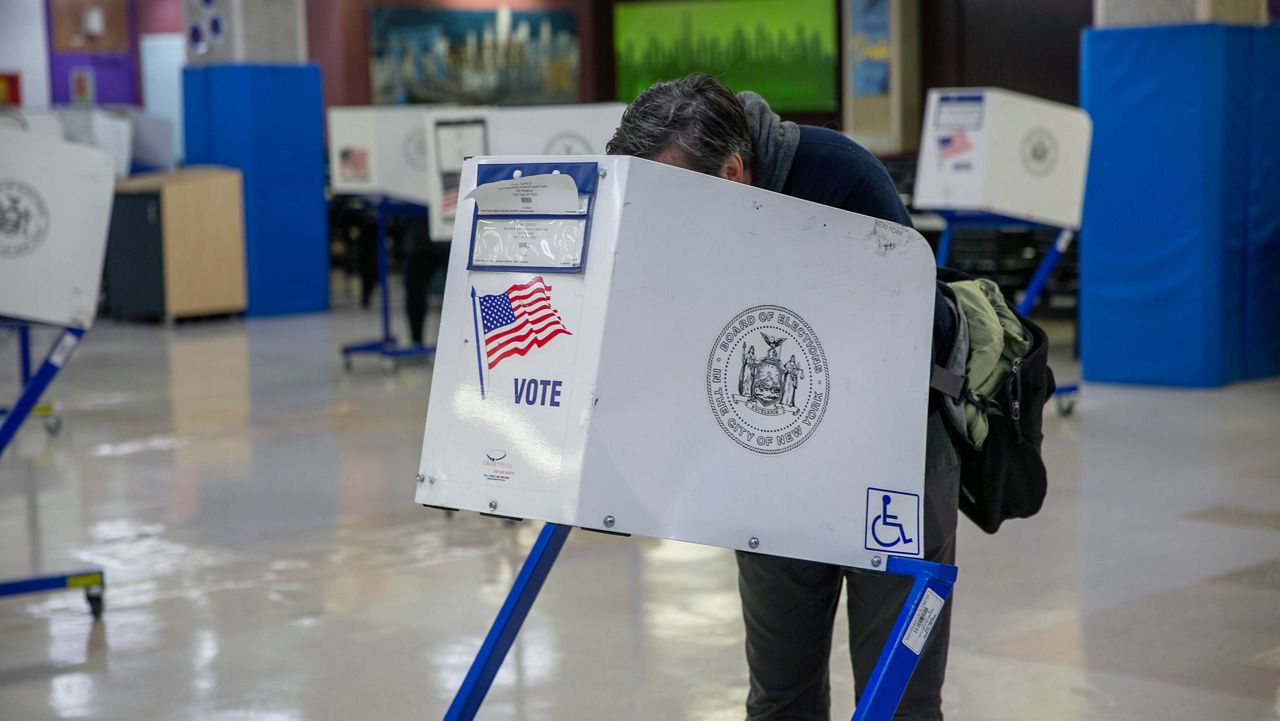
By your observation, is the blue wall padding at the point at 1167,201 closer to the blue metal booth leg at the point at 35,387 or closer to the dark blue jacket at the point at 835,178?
the blue metal booth leg at the point at 35,387

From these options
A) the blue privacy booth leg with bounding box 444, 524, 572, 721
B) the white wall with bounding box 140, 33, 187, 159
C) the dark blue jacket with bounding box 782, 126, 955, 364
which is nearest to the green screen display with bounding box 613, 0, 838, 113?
the white wall with bounding box 140, 33, 187, 159

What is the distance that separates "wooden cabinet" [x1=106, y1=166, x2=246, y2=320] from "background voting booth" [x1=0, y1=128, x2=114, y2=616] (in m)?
6.95

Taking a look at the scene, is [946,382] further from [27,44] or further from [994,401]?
[27,44]

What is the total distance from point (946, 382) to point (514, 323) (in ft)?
2.03

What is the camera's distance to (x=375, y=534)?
15.8 feet

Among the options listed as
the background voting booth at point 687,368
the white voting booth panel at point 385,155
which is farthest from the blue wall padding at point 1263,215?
the background voting booth at point 687,368

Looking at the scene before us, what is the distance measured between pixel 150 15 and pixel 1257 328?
14869 mm

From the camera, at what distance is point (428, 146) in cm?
777

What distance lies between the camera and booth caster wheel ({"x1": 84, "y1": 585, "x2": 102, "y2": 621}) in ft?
A: 12.8

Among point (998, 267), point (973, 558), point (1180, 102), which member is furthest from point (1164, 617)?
point (998, 267)

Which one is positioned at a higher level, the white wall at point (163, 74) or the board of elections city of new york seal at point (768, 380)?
the white wall at point (163, 74)

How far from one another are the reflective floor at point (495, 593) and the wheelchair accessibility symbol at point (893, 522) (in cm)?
136

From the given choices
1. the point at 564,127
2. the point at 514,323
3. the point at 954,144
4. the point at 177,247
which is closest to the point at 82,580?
the point at 514,323

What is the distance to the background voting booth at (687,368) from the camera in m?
1.70
